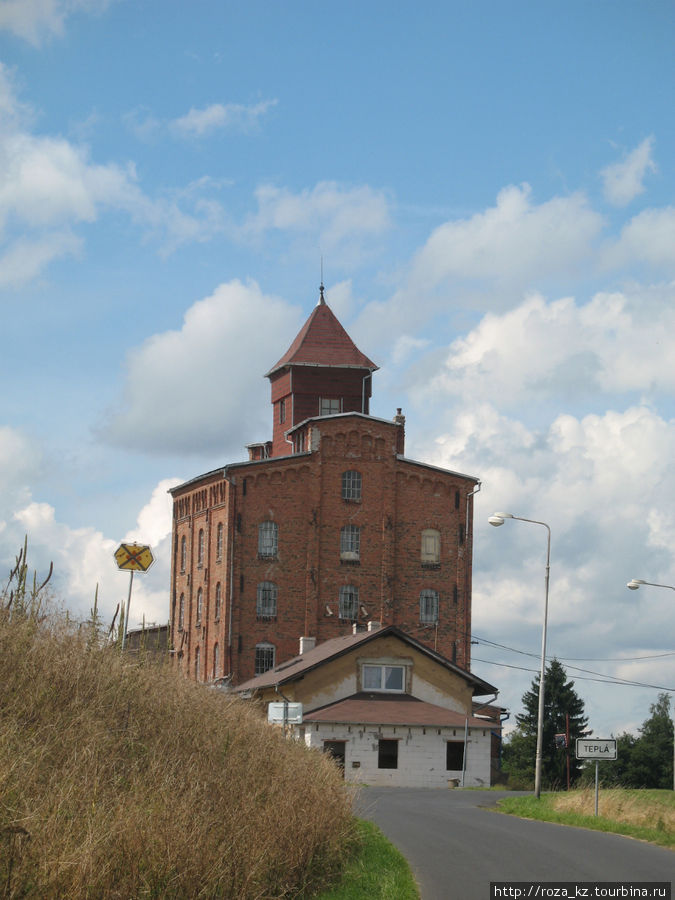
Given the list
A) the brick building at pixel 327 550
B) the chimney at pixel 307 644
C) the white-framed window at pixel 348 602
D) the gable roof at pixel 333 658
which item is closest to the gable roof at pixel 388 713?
the gable roof at pixel 333 658

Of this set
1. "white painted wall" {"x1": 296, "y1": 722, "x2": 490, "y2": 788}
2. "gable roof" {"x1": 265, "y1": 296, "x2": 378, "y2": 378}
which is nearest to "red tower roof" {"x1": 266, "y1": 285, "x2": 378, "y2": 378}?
"gable roof" {"x1": 265, "y1": 296, "x2": 378, "y2": 378}

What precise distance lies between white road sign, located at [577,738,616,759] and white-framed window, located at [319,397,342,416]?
46.7 metres

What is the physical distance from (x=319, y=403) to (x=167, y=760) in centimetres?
5844

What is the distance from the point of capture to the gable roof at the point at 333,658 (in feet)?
173

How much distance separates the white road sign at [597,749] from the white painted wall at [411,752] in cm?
2369

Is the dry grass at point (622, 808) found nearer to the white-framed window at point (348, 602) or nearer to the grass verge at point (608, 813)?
the grass verge at point (608, 813)

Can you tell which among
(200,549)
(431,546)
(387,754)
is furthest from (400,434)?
(387,754)

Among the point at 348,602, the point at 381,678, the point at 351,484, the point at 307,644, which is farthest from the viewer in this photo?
the point at 351,484

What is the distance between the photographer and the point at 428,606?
213 ft

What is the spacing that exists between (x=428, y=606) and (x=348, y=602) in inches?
176

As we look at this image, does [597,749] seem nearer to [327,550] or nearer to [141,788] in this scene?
[141,788]

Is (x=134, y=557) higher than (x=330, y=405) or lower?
lower

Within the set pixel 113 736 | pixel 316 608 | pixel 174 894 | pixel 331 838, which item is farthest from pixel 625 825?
pixel 316 608

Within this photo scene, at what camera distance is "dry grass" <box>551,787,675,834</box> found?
25734 millimetres
